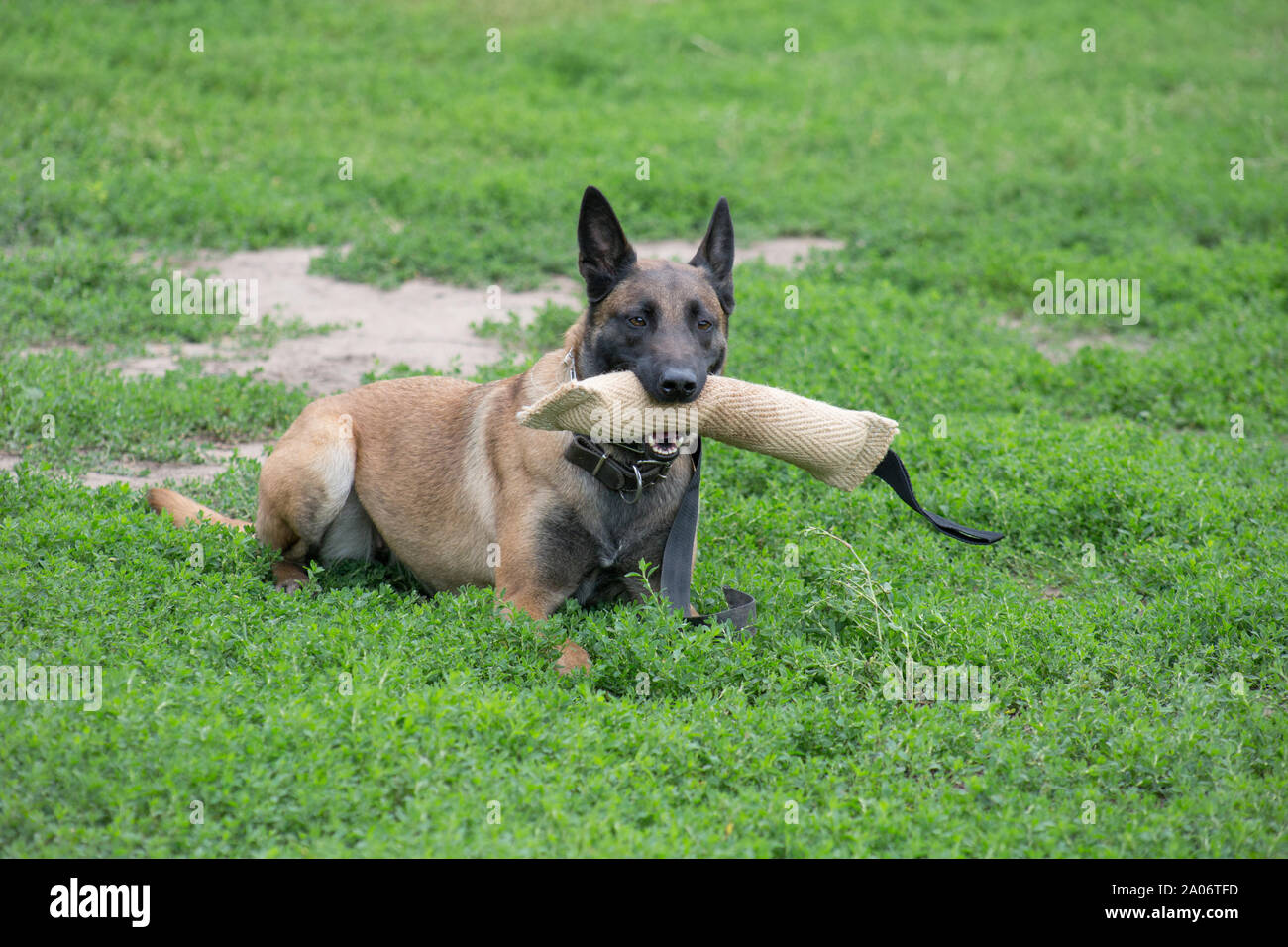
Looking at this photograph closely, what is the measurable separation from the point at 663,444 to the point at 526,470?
604 millimetres

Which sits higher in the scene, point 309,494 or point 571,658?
point 309,494

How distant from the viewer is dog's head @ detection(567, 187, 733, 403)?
4.41 metres

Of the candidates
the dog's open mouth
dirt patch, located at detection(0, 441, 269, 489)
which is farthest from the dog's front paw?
dirt patch, located at detection(0, 441, 269, 489)

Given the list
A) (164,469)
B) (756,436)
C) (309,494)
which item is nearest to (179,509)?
(309,494)

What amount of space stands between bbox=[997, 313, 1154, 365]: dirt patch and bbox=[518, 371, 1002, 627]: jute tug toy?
393 centimetres

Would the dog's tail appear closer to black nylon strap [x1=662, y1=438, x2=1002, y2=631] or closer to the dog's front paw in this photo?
the dog's front paw

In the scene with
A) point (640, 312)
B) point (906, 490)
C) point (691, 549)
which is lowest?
point (691, 549)

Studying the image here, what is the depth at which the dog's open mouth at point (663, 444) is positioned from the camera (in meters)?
4.41

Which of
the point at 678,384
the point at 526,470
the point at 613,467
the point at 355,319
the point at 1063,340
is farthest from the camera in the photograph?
the point at 1063,340

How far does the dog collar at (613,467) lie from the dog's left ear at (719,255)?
0.80m

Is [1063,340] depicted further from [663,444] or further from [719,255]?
[663,444]

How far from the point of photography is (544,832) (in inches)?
131

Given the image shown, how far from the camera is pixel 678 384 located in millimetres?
4258

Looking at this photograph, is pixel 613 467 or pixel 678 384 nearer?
pixel 678 384
